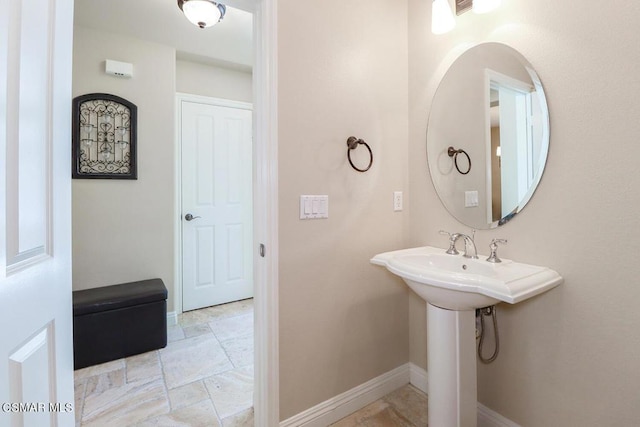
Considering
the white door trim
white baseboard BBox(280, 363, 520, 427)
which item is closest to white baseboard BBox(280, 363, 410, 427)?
white baseboard BBox(280, 363, 520, 427)

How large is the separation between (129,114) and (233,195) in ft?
3.91

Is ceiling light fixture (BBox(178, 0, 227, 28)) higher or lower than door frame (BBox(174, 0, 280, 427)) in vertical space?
higher

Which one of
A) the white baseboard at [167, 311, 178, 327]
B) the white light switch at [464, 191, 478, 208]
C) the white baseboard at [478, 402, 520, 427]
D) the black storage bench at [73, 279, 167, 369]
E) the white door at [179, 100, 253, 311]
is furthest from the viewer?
the white door at [179, 100, 253, 311]

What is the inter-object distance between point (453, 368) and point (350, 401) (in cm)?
65

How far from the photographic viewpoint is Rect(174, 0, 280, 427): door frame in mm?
1346

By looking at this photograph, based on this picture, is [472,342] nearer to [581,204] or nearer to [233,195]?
[581,204]

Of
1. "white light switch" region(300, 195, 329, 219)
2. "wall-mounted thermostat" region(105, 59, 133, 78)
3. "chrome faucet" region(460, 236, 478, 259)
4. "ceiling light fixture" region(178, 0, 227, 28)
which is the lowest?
"chrome faucet" region(460, 236, 478, 259)

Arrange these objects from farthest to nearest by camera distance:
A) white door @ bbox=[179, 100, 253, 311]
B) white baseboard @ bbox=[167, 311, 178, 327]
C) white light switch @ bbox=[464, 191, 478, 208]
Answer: white door @ bbox=[179, 100, 253, 311] → white baseboard @ bbox=[167, 311, 178, 327] → white light switch @ bbox=[464, 191, 478, 208]

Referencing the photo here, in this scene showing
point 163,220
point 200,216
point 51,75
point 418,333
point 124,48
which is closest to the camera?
point 51,75

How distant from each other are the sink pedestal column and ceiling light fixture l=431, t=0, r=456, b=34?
1373 mm

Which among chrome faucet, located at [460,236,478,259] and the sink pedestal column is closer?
the sink pedestal column

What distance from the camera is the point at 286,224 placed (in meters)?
1.41

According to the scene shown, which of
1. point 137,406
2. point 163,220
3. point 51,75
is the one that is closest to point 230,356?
point 137,406

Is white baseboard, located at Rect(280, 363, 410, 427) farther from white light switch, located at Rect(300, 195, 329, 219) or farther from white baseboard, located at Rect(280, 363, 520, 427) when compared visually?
white light switch, located at Rect(300, 195, 329, 219)
